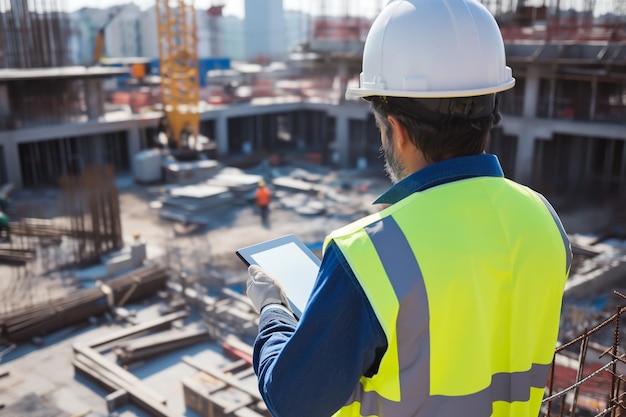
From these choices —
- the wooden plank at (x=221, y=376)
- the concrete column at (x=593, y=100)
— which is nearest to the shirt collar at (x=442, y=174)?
the wooden plank at (x=221, y=376)

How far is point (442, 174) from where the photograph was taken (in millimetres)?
1461

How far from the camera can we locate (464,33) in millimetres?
1562

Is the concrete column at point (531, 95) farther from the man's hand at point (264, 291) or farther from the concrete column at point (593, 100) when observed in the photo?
the man's hand at point (264, 291)

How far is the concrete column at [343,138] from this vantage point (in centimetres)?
2397

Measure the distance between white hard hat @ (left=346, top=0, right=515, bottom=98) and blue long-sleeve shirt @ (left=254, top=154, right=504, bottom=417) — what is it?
0.23m

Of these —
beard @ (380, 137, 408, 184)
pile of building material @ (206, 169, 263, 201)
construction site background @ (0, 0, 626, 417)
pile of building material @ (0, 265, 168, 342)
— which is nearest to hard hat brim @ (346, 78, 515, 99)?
beard @ (380, 137, 408, 184)

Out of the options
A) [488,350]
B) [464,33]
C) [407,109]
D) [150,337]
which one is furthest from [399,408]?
[150,337]

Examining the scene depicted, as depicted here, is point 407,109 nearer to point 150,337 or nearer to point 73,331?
point 150,337

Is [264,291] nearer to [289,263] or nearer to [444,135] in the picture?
[289,263]

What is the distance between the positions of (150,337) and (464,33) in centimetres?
816

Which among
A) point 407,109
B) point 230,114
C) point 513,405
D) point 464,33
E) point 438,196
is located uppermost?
point 464,33

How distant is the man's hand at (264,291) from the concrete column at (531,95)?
1950cm

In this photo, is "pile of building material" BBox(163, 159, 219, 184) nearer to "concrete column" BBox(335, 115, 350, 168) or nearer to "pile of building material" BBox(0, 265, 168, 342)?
"concrete column" BBox(335, 115, 350, 168)

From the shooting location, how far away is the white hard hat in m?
1.54
